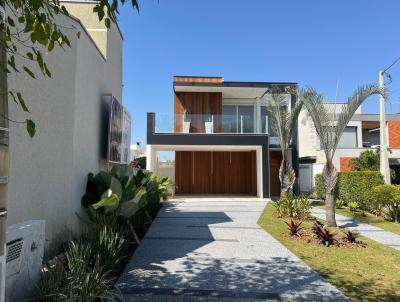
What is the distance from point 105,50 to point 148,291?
722 cm

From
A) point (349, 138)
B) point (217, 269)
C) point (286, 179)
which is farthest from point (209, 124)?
point (349, 138)

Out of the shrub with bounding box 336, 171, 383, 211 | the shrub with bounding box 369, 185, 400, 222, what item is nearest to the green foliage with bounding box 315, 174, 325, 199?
the shrub with bounding box 336, 171, 383, 211

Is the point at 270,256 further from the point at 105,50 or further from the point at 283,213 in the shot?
the point at 105,50

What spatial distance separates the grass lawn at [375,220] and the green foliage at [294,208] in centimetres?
205

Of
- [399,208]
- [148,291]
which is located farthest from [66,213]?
[399,208]

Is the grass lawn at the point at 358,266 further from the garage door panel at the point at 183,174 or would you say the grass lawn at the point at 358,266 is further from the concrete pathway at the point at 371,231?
the garage door panel at the point at 183,174

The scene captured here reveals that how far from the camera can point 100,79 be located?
9516 millimetres

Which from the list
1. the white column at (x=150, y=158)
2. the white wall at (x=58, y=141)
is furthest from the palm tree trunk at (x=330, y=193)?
the white column at (x=150, y=158)

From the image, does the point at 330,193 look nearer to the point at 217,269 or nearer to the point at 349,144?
the point at 217,269

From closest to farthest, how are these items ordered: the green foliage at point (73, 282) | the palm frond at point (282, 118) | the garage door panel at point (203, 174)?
the green foliage at point (73, 282), the palm frond at point (282, 118), the garage door panel at point (203, 174)

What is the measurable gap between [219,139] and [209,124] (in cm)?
101

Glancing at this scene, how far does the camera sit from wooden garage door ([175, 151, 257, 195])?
75.9 ft

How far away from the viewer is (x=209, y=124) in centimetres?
1934

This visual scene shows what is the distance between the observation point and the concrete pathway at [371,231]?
368 inches
